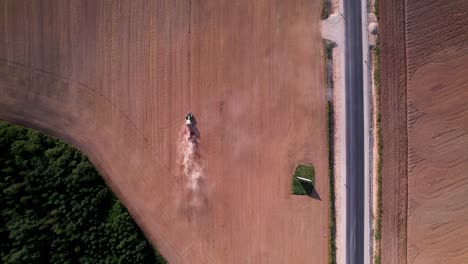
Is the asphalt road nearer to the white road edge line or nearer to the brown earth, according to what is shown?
the white road edge line

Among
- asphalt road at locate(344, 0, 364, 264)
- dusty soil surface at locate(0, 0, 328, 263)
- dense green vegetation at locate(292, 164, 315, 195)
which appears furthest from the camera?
asphalt road at locate(344, 0, 364, 264)

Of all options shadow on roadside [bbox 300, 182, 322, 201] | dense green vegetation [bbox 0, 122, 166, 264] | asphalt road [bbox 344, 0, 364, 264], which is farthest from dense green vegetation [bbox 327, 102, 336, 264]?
dense green vegetation [bbox 0, 122, 166, 264]

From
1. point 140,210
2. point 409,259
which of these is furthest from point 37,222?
point 409,259

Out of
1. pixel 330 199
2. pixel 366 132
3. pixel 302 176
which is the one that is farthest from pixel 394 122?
pixel 302 176

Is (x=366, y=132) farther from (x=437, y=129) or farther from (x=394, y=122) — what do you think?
(x=437, y=129)

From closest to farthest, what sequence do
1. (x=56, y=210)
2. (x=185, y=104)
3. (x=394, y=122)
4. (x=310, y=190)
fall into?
(x=56, y=210)
(x=185, y=104)
(x=310, y=190)
(x=394, y=122)

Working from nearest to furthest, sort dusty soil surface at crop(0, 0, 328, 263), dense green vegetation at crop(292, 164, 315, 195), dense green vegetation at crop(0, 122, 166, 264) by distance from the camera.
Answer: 1. dense green vegetation at crop(0, 122, 166, 264)
2. dusty soil surface at crop(0, 0, 328, 263)
3. dense green vegetation at crop(292, 164, 315, 195)

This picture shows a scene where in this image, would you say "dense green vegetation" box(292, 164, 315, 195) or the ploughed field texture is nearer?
"dense green vegetation" box(292, 164, 315, 195)

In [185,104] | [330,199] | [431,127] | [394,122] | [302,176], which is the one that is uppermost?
[185,104]
